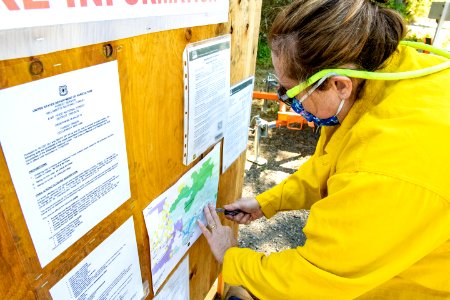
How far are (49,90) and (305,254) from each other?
2.75 feet

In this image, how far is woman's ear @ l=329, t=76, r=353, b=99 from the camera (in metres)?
1.01

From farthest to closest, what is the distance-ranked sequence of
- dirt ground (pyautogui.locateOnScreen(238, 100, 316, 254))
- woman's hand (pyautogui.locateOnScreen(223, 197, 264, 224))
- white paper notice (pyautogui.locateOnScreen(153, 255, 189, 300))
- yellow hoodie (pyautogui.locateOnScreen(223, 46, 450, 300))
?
dirt ground (pyautogui.locateOnScreen(238, 100, 316, 254)), woman's hand (pyautogui.locateOnScreen(223, 197, 264, 224)), white paper notice (pyautogui.locateOnScreen(153, 255, 189, 300)), yellow hoodie (pyautogui.locateOnScreen(223, 46, 450, 300))

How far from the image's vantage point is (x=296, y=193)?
1679 millimetres

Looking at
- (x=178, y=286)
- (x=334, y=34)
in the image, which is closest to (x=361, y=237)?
(x=334, y=34)

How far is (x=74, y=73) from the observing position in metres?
0.69

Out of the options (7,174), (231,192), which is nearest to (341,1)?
(7,174)

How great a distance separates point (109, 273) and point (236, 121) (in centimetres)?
91

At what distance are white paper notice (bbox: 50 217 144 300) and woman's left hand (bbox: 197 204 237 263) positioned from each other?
38 centimetres

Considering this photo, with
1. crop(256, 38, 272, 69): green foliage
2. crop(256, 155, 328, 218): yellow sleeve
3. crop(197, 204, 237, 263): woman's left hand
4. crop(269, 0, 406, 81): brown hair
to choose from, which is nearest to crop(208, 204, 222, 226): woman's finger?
crop(197, 204, 237, 263): woman's left hand

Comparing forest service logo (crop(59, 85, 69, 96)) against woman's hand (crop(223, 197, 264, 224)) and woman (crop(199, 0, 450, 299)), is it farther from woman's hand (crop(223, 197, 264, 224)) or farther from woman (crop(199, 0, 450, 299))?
woman's hand (crop(223, 197, 264, 224))

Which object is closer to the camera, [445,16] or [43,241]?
[43,241]

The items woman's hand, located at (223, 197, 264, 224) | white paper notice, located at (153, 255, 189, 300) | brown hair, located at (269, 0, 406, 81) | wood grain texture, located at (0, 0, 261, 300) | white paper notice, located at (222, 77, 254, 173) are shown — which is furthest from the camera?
woman's hand, located at (223, 197, 264, 224)

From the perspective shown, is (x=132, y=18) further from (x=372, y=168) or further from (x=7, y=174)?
(x=372, y=168)

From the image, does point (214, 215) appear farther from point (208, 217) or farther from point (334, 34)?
point (334, 34)
